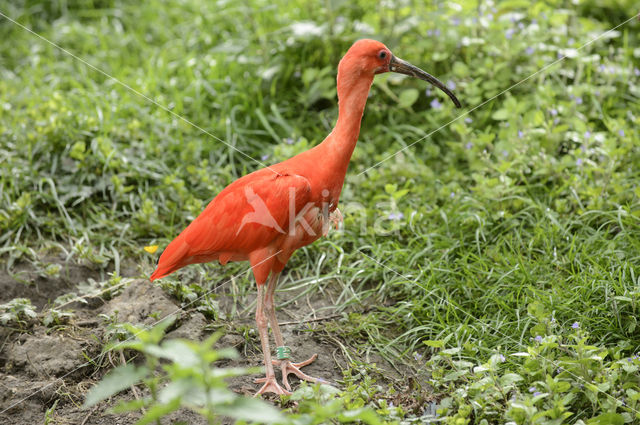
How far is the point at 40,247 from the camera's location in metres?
3.74

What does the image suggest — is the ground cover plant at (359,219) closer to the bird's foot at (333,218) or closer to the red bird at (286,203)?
the red bird at (286,203)

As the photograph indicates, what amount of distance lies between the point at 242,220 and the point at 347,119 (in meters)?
0.58

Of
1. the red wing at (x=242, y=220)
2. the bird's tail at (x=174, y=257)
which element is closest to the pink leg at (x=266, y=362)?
the red wing at (x=242, y=220)

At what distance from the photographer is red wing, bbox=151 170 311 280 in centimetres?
262

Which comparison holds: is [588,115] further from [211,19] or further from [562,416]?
[211,19]

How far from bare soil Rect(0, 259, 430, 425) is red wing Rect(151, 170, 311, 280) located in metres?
0.38

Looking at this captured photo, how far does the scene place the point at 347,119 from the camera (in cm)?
265

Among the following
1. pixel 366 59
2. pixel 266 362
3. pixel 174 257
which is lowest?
pixel 266 362

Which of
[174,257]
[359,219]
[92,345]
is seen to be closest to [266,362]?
[174,257]

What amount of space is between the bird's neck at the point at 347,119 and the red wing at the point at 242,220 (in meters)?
0.17

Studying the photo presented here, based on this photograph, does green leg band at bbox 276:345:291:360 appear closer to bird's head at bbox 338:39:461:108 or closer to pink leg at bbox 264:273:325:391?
pink leg at bbox 264:273:325:391

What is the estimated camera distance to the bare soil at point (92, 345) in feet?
8.77

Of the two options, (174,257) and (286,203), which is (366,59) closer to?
(286,203)

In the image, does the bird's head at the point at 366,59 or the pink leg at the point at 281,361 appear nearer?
the bird's head at the point at 366,59
